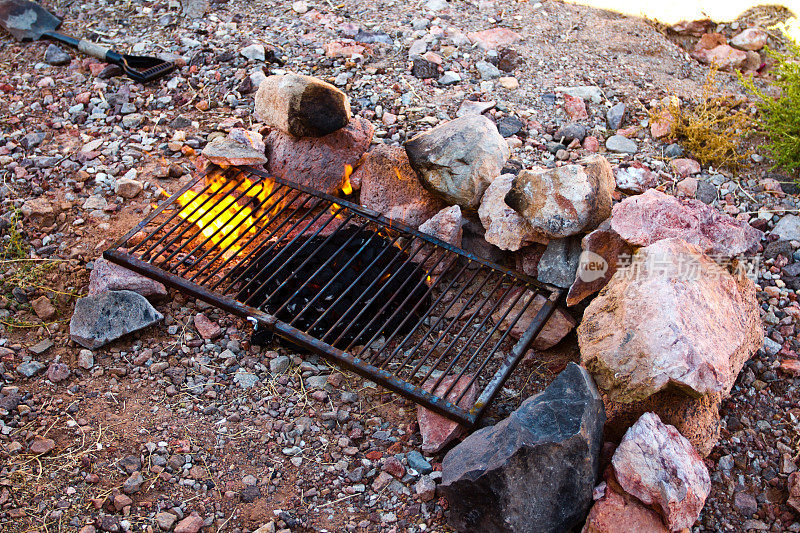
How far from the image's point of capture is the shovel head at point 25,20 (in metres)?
5.35

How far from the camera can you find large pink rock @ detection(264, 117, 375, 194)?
3961 mm

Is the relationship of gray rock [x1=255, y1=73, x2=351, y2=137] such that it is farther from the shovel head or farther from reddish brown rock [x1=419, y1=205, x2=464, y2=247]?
the shovel head

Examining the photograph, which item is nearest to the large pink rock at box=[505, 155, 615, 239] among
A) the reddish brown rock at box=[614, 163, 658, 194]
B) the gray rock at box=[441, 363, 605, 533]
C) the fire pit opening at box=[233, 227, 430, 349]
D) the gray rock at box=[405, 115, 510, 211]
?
the gray rock at box=[405, 115, 510, 211]

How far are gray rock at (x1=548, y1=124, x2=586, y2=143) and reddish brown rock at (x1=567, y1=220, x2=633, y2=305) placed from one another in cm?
126

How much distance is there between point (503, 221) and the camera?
3.39 metres

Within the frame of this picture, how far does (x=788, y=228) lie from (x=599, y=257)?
128 centimetres

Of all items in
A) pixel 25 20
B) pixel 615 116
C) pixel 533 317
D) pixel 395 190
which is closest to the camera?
pixel 533 317

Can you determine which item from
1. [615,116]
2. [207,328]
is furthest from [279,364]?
[615,116]

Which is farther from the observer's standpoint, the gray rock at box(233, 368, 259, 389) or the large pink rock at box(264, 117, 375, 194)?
the large pink rock at box(264, 117, 375, 194)

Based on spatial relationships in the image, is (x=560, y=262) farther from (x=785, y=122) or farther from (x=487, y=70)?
(x=487, y=70)

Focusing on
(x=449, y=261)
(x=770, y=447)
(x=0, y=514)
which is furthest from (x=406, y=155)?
(x=0, y=514)

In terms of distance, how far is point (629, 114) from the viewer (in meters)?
4.46

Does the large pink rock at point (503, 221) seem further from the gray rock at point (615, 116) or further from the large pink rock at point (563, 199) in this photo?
the gray rock at point (615, 116)

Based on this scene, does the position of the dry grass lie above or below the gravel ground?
above
